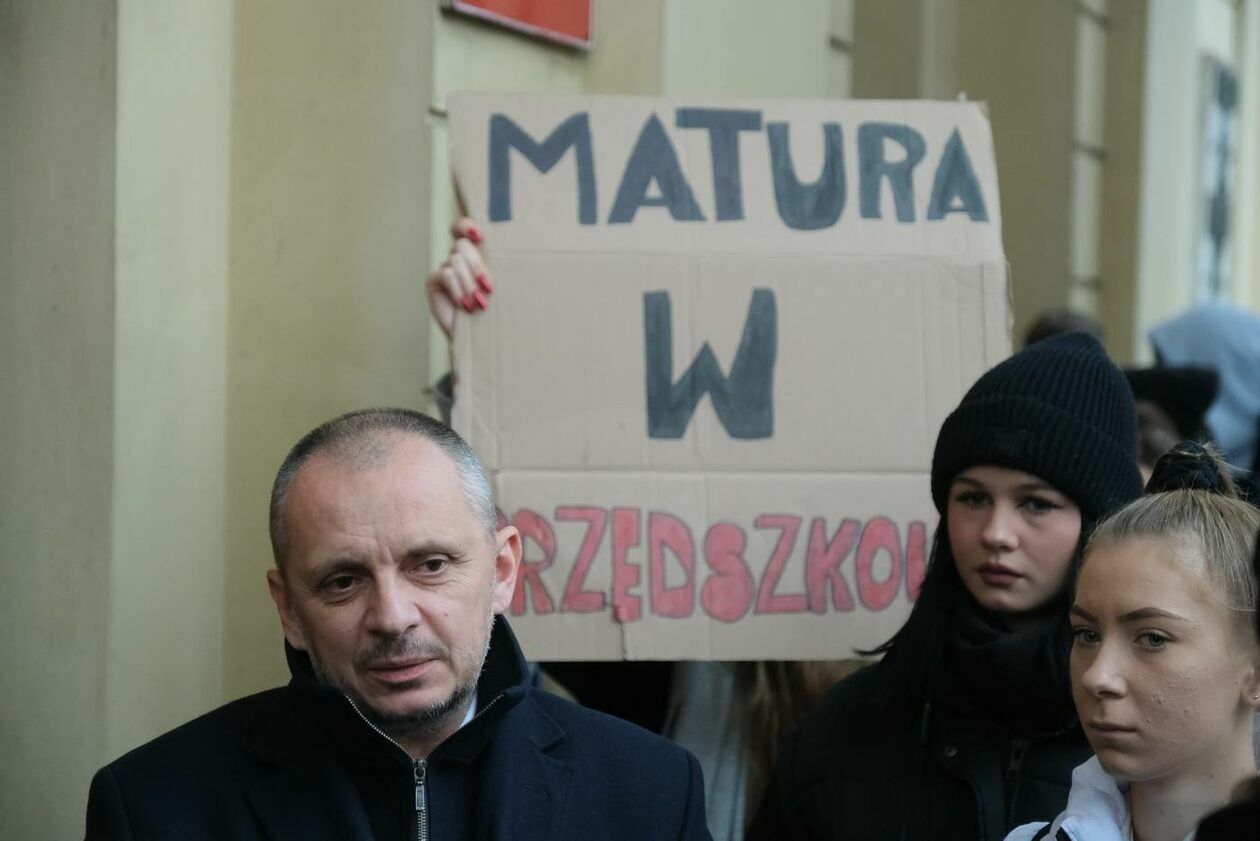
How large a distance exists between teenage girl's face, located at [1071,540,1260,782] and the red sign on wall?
244 cm

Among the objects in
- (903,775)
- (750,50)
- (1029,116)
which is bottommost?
(903,775)

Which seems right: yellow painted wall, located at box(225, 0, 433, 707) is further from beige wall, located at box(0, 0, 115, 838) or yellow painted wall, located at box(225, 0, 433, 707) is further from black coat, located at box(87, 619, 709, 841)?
black coat, located at box(87, 619, 709, 841)

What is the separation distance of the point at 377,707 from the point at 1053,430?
121 cm

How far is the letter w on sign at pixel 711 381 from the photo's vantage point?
3471 mm

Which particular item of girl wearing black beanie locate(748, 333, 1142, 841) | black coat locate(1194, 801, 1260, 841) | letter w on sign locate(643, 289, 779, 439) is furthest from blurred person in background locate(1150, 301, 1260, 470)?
black coat locate(1194, 801, 1260, 841)

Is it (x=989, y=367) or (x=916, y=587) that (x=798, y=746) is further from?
(x=989, y=367)

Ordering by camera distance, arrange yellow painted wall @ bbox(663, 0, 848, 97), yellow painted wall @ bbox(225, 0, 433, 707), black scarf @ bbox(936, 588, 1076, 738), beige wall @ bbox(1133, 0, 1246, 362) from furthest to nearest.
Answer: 1. beige wall @ bbox(1133, 0, 1246, 362)
2. yellow painted wall @ bbox(663, 0, 848, 97)
3. yellow painted wall @ bbox(225, 0, 433, 707)
4. black scarf @ bbox(936, 588, 1076, 738)

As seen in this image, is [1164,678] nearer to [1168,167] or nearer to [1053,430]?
[1053,430]

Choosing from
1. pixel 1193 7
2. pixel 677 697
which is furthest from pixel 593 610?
pixel 1193 7

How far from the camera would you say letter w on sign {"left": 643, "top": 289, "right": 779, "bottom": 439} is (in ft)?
11.4

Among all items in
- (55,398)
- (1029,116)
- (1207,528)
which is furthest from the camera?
(1029,116)

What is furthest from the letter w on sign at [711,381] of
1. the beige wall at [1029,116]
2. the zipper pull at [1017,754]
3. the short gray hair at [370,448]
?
the beige wall at [1029,116]

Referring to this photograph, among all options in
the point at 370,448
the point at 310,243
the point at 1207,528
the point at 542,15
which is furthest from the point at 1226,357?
the point at 370,448

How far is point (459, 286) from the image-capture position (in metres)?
3.45
